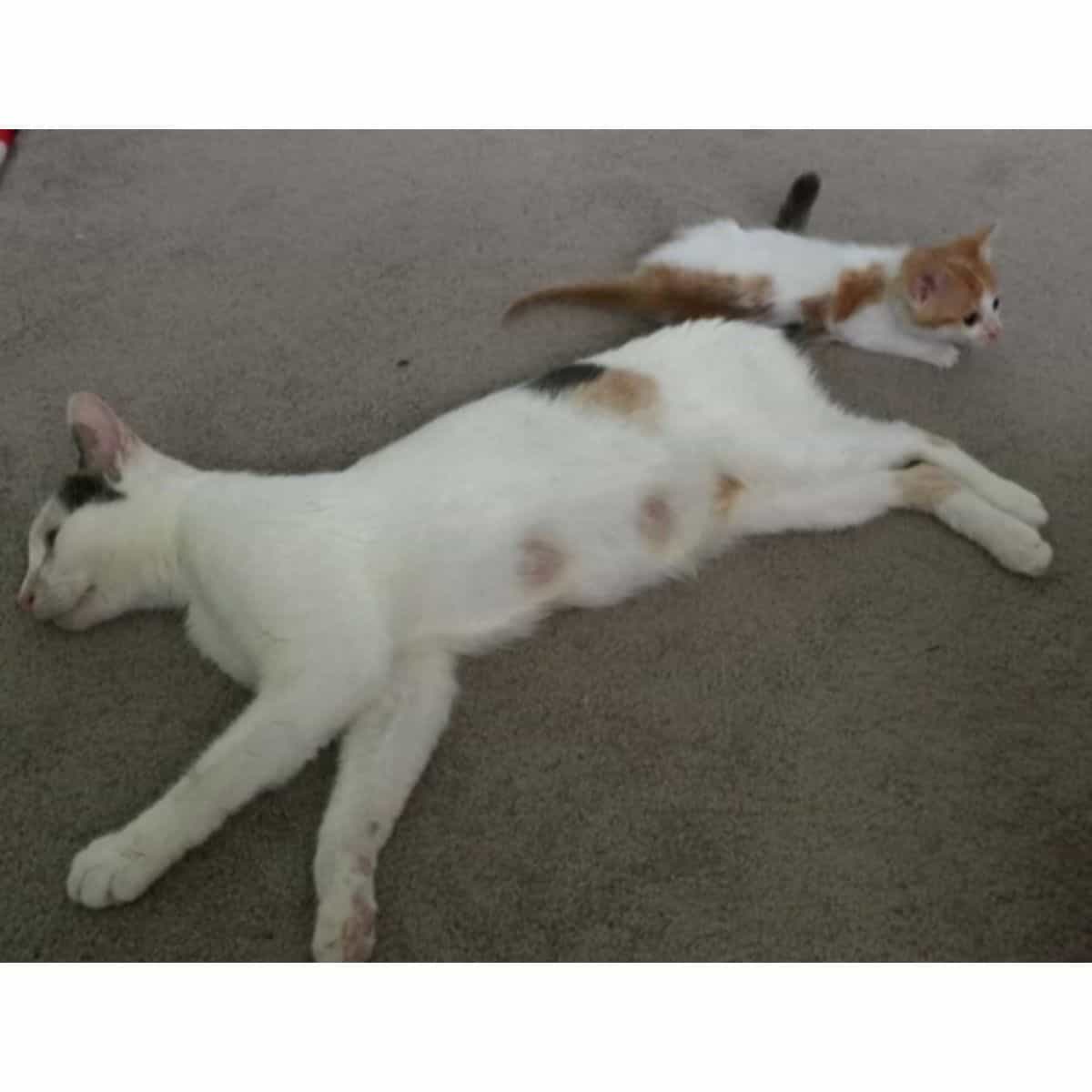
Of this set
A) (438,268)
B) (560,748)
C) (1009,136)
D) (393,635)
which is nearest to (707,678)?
(560,748)

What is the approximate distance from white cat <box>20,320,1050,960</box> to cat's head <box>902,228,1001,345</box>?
342mm

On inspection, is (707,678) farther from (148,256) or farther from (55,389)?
(148,256)

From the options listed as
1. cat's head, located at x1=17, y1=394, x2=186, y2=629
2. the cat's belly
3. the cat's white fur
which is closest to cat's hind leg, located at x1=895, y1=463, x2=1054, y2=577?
the cat's white fur

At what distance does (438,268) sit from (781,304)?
75 centimetres

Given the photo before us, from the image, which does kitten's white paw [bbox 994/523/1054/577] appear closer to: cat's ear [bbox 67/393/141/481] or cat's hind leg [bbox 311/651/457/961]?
cat's hind leg [bbox 311/651/457/961]

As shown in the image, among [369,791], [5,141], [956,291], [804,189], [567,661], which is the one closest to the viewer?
[369,791]

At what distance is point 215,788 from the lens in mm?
1236

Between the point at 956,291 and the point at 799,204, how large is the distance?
0.45 m

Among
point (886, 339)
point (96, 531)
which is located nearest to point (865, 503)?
point (886, 339)

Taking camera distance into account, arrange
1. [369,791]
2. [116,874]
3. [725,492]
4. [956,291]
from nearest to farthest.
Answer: [116,874]
[369,791]
[725,492]
[956,291]

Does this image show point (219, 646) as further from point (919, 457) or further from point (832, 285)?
point (832, 285)

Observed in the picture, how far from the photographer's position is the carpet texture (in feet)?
4.15

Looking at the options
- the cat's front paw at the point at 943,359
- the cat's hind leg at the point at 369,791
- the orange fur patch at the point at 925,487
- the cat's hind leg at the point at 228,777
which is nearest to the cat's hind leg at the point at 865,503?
the orange fur patch at the point at 925,487

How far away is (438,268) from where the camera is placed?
212 cm
